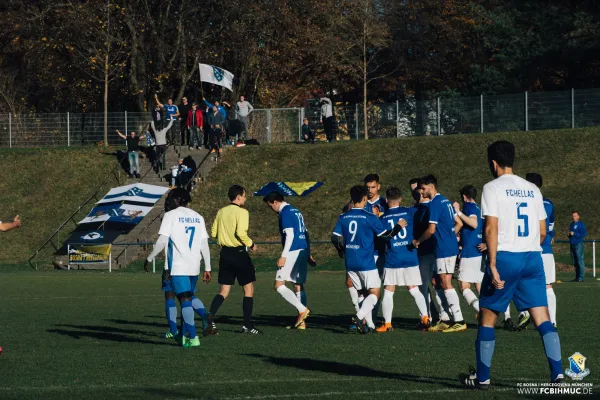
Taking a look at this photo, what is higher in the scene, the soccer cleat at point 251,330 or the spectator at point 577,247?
the spectator at point 577,247

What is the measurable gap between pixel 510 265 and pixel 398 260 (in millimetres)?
6092

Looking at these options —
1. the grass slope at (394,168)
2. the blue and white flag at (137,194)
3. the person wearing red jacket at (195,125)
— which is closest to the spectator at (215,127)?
the grass slope at (394,168)

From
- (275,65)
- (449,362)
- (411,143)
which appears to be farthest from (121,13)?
(449,362)

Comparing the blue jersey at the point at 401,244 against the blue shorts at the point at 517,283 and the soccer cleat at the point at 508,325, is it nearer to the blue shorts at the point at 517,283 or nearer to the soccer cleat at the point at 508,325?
the soccer cleat at the point at 508,325

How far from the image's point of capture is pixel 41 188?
4491 cm

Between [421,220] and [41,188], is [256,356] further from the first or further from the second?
[41,188]

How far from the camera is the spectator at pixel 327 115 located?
4591cm

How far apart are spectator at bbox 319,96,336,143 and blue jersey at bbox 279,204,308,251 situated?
3017 centimetres

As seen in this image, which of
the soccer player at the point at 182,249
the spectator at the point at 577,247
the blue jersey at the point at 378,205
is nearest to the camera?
the soccer player at the point at 182,249

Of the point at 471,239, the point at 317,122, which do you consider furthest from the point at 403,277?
the point at 317,122

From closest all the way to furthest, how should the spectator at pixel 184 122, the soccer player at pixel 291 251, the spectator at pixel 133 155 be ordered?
the soccer player at pixel 291 251, the spectator at pixel 133 155, the spectator at pixel 184 122

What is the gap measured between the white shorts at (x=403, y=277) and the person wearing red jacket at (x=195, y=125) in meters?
30.8

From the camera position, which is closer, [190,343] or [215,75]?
[190,343]

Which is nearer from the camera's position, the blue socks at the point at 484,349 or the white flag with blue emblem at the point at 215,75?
the blue socks at the point at 484,349
